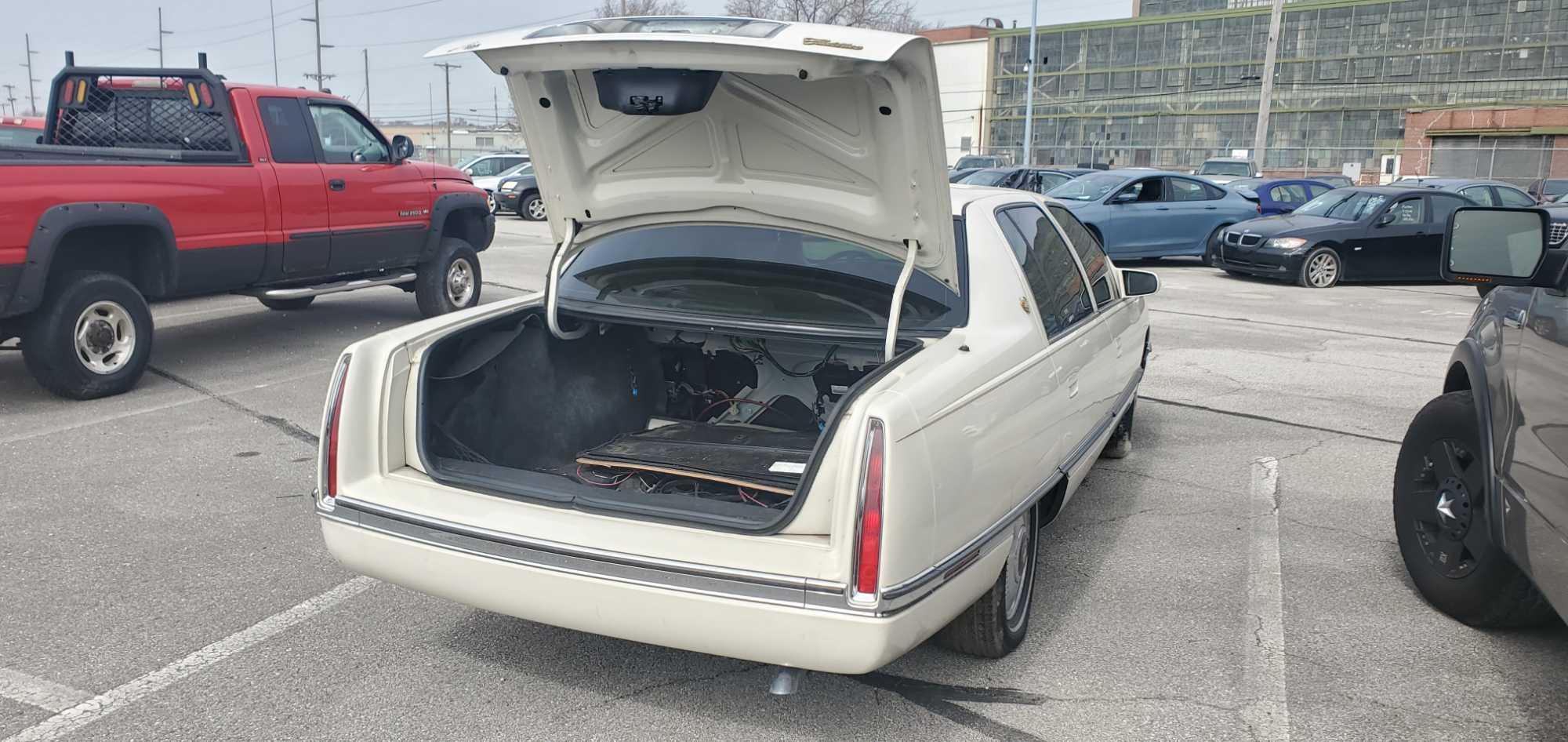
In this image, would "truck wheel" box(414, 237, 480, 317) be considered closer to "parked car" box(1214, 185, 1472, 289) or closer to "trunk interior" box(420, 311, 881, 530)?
"trunk interior" box(420, 311, 881, 530)

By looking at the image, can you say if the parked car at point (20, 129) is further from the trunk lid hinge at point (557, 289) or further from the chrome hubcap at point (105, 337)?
the trunk lid hinge at point (557, 289)

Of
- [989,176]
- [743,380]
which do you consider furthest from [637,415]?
[989,176]

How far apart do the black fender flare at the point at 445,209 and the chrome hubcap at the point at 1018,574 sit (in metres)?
7.33

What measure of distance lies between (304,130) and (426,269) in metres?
1.76

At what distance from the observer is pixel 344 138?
888cm

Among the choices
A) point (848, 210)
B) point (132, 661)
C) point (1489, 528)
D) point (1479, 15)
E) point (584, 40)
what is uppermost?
point (1479, 15)

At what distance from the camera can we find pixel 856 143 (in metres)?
3.47

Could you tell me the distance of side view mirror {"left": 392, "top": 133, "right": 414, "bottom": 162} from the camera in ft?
30.6

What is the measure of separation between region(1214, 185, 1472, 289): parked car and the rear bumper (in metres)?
12.7

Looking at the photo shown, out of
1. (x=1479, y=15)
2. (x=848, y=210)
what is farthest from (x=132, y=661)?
(x=1479, y=15)

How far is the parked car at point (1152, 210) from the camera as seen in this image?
1606 centimetres

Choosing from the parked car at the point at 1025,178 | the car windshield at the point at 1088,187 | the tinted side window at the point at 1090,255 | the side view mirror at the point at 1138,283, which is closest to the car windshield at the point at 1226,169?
the parked car at the point at 1025,178

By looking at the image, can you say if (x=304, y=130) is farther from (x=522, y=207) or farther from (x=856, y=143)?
(x=522, y=207)

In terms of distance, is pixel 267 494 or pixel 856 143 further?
pixel 267 494
